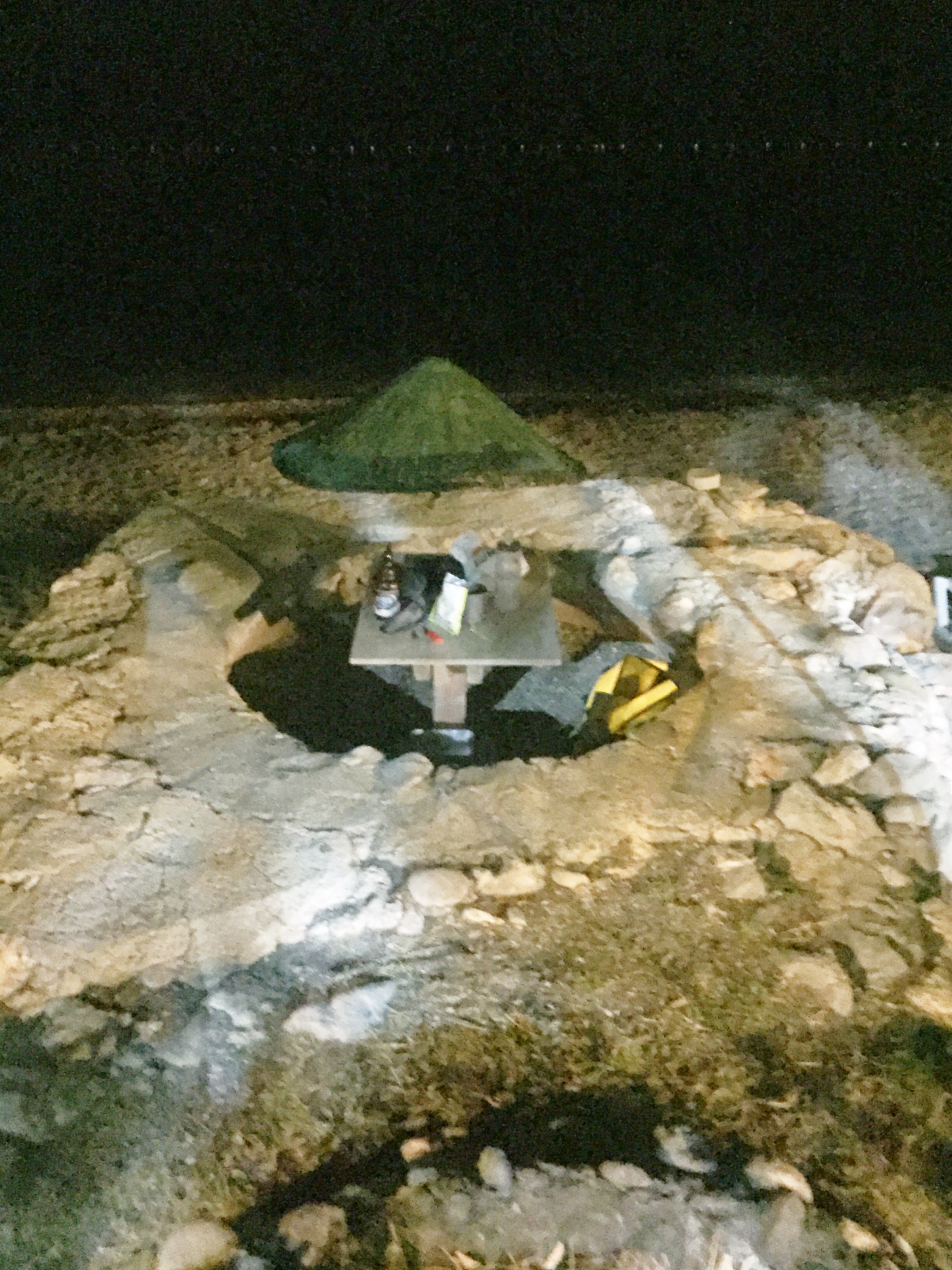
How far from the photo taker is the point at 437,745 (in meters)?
3.97

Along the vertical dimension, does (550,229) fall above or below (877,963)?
above

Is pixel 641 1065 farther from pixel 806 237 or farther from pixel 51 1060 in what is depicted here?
pixel 806 237

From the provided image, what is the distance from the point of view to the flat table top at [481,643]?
3428 millimetres

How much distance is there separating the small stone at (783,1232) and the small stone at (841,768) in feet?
4.37

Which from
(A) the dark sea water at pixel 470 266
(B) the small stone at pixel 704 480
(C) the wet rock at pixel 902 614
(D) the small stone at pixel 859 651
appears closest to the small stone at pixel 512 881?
(D) the small stone at pixel 859 651

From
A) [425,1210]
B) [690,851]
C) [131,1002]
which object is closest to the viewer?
[425,1210]

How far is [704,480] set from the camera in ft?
16.5

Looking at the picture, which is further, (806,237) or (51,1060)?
(806,237)

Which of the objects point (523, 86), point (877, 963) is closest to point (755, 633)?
point (877, 963)

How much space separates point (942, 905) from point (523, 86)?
19.4 m

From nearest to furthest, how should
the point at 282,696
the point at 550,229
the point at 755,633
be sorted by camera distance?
1. the point at 755,633
2. the point at 282,696
3. the point at 550,229

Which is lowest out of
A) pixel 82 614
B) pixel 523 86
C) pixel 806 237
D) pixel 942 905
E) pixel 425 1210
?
pixel 425 1210

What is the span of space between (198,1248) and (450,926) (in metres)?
0.96

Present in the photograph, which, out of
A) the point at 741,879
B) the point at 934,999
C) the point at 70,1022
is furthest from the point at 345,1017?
the point at 934,999
